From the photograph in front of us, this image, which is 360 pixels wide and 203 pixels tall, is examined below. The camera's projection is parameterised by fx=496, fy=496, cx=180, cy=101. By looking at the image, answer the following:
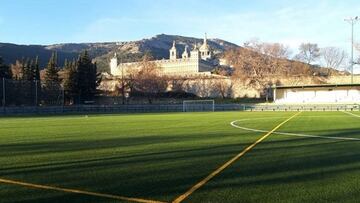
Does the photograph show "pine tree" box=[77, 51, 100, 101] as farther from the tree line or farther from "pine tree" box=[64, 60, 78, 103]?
"pine tree" box=[64, 60, 78, 103]

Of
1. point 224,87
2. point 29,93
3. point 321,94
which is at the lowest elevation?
point 29,93

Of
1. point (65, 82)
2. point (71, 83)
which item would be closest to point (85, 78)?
point (71, 83)

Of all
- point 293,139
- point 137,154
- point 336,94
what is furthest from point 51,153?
point 336,94

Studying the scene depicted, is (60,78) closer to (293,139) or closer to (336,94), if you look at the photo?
(336,94)

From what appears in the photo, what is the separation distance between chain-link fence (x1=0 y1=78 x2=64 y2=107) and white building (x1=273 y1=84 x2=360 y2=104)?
133 feet

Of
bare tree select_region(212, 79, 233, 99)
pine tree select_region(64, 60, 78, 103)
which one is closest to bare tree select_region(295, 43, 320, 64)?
bare tree select_region(212, 79, 233, 99)

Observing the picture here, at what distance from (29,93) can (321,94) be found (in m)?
50.6

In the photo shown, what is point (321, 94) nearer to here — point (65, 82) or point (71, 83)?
point (71, 83)

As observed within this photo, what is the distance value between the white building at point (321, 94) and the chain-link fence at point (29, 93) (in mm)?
40595

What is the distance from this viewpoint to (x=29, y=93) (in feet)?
249

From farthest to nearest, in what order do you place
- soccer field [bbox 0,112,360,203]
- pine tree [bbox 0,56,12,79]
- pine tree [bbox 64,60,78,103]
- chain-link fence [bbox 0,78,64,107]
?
pine tree [bbox 64,60,78,103]
pine tree [bbox 0,56,12,79]
chain-link fence [bbox 0,78,64,107]
soccer field [bbox 0,112,360,203]

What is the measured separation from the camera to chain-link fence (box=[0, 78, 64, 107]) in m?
73.2

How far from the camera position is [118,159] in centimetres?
1148

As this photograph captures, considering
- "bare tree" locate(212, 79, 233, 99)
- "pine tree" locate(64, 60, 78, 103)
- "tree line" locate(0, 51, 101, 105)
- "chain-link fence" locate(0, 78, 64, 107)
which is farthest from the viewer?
"bare tree" locate(212, 79, 233, 99)
